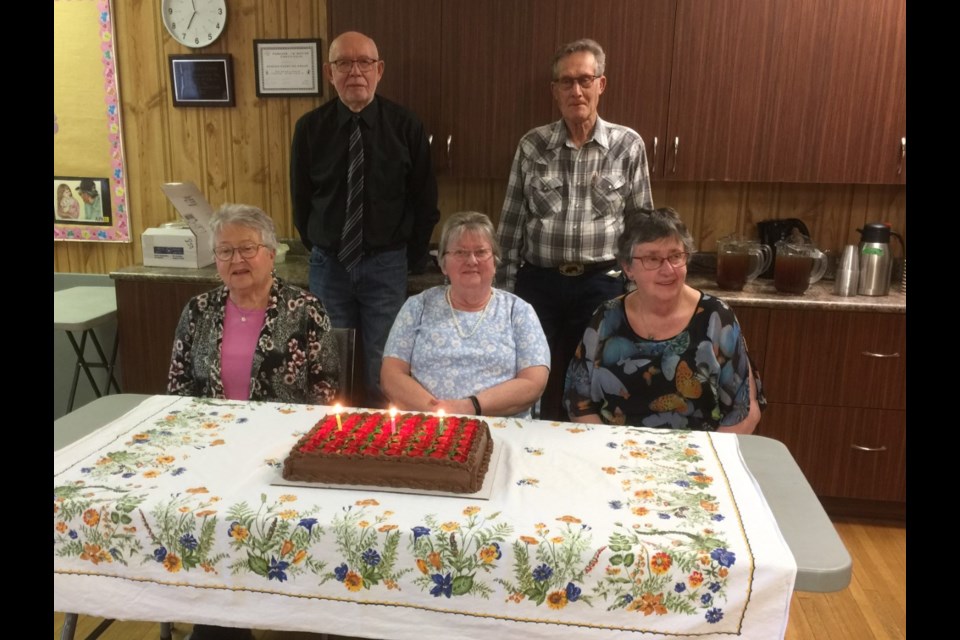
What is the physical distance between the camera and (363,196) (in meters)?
2.71

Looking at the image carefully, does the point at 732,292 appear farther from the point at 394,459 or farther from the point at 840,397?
the point at 394,459

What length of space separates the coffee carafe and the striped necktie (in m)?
1.85

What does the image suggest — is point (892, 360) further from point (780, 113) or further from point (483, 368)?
point (483, 368)

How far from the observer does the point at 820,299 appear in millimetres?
2650

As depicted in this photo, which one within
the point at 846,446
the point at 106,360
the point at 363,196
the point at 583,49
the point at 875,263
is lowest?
the point at 846,446

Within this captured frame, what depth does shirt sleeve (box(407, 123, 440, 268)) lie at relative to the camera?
279cm

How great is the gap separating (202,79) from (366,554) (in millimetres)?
2766

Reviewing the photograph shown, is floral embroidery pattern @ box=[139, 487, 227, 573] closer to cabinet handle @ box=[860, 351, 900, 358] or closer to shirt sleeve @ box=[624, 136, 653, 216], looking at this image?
shirt sleeve @ box=[624, 136, 653, 216]

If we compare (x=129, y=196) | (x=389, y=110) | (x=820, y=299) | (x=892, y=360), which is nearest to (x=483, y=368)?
(x=389, y=110)

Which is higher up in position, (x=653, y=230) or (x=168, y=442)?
(x=653, y=230)

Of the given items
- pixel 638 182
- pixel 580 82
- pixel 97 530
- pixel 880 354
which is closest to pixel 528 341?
pixel 638 182

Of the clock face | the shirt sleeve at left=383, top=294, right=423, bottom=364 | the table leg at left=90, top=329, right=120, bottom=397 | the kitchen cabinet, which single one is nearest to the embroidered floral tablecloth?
the shirt sleeve at left=383, top=294, right=423, bottom=364

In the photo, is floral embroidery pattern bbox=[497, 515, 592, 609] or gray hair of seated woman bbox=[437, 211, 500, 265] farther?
gray hair of seated woman bbox=[437, 211, 500, 265]
